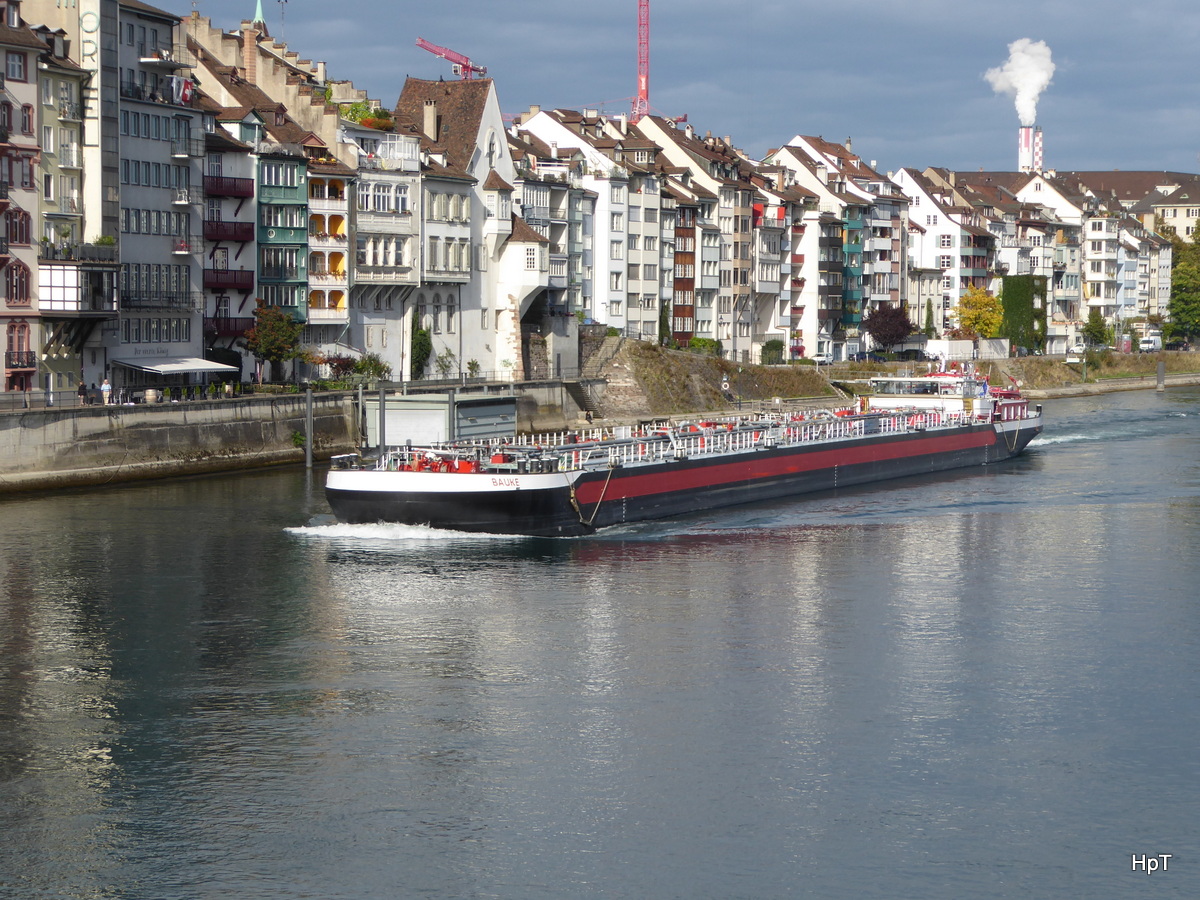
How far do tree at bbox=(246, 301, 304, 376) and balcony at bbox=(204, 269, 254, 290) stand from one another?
1216 mm

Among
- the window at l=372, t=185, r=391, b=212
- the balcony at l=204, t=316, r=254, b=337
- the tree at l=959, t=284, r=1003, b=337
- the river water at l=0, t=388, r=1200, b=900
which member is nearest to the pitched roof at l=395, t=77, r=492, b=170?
the window at l=372, t=185, r=391, b=212

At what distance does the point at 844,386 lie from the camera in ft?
316

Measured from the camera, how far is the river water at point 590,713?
22.2 m

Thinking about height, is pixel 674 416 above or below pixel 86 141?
below

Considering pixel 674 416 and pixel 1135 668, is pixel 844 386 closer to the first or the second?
pixel 674 416

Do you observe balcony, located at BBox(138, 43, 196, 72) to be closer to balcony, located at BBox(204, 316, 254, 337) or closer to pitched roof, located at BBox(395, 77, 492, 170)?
balcony, located at BBox(204, 316, 254, 337)

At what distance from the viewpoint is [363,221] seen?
73062 mm

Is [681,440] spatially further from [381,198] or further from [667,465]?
[381,198]

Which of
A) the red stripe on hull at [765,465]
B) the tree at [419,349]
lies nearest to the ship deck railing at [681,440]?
the red stripe on hull at [765,465]

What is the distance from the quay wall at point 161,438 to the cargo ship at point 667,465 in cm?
813

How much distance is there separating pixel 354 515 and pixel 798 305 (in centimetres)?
6933

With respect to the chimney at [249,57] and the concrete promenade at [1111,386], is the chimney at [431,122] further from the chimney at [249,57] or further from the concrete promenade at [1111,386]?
the concrete promenade at [1111,386]

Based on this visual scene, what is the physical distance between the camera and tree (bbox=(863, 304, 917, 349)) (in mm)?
113562

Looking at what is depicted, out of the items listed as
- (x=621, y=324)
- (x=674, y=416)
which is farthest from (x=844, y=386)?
(x=674, y=416)
